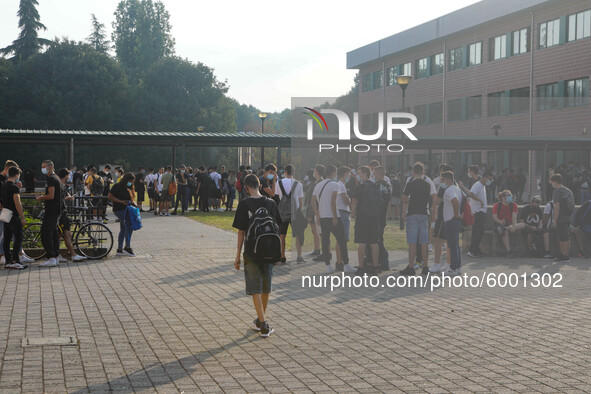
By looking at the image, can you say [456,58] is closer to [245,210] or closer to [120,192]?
[120,192]

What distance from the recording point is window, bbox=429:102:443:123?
1934 inches

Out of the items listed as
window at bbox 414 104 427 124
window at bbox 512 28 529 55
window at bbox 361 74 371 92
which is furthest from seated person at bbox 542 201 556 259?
window at bbox 361 74 371 92

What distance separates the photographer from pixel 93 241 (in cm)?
1455

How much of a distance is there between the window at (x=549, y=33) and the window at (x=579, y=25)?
95 cm

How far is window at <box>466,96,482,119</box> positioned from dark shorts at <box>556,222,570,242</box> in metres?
30.5

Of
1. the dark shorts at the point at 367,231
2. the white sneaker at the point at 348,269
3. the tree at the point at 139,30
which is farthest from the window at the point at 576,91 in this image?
the tree at the point at 139,30

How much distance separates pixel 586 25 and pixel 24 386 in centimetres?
3590

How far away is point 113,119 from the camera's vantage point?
59719 mm

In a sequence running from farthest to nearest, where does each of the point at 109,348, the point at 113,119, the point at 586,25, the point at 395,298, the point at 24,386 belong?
the point at 113,119 < the point at 586,25 < the point at 395,298 < the point at 109,348 < the point at 24,386

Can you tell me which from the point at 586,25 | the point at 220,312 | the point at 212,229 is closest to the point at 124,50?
the point at 586,25

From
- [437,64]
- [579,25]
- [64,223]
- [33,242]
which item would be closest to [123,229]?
[64,223]

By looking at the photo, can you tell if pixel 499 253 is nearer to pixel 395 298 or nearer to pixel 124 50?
pixel 395 298

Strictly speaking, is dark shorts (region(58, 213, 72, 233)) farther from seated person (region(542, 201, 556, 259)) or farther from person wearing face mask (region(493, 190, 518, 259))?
seated person (region(542, 201, 556, 259))

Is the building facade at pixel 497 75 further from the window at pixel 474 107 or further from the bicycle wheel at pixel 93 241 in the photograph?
the bicycle wheel at pixel 93 241
